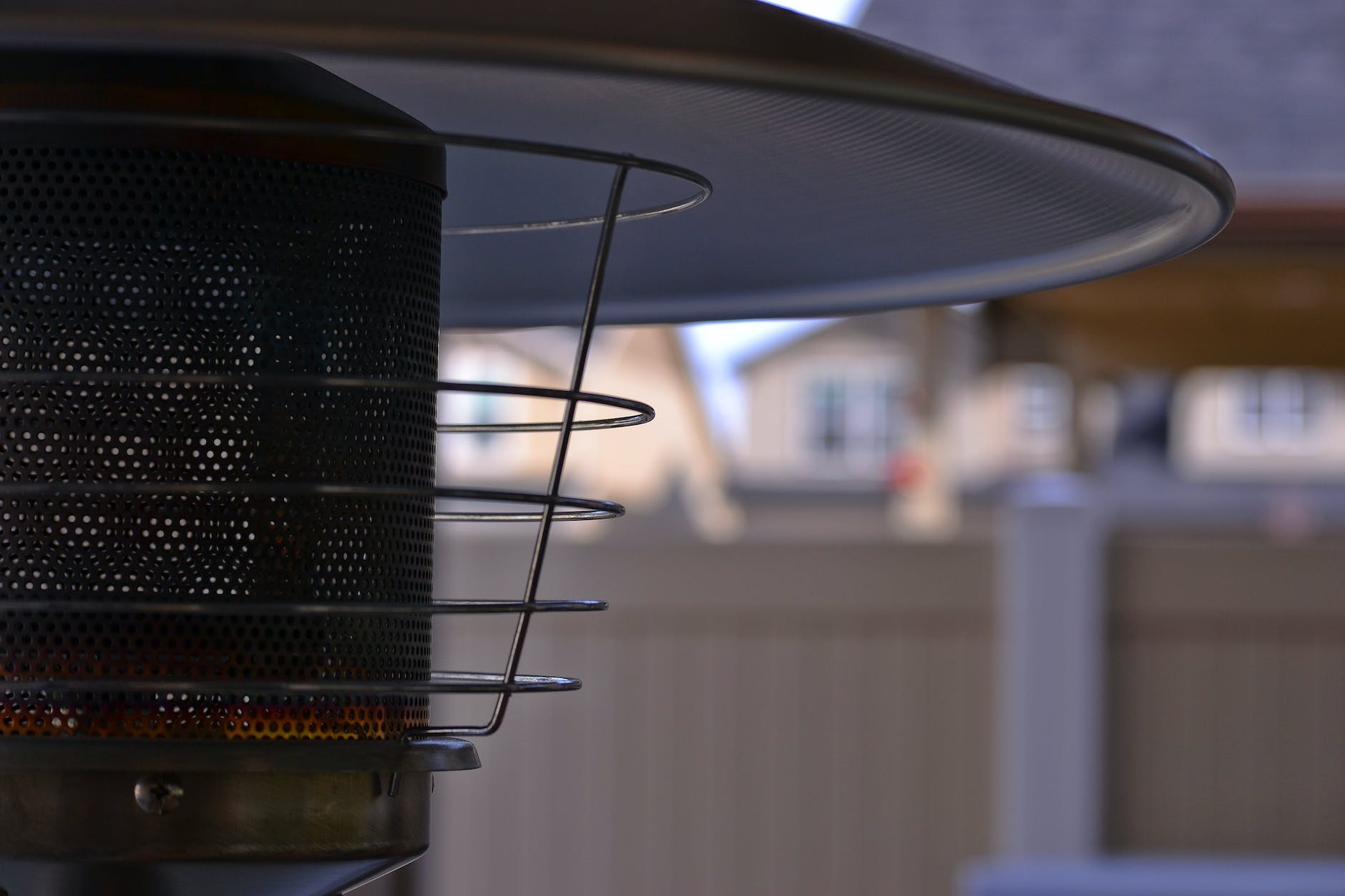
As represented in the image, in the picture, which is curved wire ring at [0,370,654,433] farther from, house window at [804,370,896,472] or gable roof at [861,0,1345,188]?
house window at [804,370,896,472]

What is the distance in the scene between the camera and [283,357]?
648mm

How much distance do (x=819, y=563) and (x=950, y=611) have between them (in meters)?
0.44

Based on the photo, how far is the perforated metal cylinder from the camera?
0.62m

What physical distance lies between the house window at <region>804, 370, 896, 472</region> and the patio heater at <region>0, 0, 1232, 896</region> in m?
16.6

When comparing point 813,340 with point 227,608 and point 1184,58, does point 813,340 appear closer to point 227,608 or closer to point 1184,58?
point 1184,58

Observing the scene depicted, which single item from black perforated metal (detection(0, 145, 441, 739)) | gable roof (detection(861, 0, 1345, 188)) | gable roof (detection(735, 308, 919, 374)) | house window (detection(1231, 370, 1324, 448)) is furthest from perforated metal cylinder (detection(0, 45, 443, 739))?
house window (detection(1231, 370, 1324, 448))

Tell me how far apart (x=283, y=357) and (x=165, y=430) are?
2.0 inches

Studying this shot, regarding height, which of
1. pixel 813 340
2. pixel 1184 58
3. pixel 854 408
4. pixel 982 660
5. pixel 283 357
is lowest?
pixel 982 660

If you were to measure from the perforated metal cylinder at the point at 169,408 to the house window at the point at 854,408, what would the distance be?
16647 millimetres

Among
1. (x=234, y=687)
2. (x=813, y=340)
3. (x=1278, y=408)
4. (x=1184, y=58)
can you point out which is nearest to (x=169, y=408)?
(x=234, y=687)

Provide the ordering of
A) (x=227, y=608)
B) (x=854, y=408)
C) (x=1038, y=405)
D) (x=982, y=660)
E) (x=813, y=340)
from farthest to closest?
(x=1038, y=405) → (x=854, y=408) → (x=813, y=340) → (x=982, y=660) → (x=227, y=608)

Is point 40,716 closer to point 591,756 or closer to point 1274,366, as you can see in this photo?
point 591,756

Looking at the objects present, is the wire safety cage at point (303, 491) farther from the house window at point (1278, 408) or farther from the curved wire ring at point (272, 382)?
the house window at point (1278, 408)

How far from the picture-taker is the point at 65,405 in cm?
63
